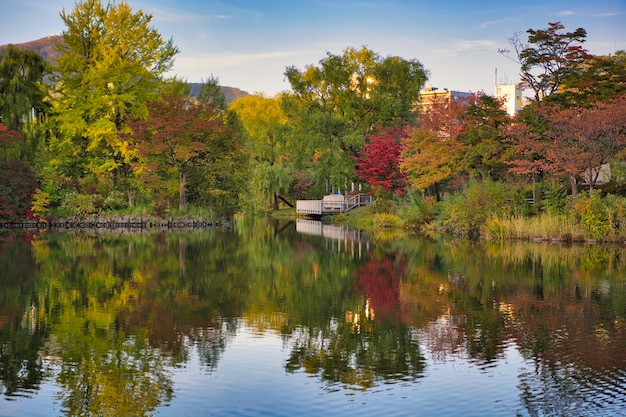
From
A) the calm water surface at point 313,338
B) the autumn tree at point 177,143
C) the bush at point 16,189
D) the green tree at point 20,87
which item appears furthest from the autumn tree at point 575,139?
the green tree at point 20,87

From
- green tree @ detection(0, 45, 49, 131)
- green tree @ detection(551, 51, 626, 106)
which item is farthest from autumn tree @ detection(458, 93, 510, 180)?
green tree @ detection(0, 45, 49, 131)

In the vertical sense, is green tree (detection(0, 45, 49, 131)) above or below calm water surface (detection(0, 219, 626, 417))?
above

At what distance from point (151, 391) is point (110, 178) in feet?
132

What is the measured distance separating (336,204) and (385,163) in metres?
8.95

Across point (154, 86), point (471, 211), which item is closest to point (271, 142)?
point (154, 86)

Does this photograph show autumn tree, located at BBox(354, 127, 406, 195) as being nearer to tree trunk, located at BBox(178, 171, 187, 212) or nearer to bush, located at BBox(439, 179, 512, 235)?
bush, located at BBox(439, 179, 512, 235)

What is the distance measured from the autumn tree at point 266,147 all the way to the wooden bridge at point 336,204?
15.9 ft

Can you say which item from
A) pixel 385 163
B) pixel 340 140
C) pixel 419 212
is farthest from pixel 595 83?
pixel 340 140

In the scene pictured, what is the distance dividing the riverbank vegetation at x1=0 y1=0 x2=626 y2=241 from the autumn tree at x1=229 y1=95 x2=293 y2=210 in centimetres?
29

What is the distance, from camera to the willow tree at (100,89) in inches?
1825

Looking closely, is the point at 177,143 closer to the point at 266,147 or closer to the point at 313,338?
the point at 266,147

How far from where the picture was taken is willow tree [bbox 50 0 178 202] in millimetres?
46344

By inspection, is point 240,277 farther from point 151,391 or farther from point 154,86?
point 154,86

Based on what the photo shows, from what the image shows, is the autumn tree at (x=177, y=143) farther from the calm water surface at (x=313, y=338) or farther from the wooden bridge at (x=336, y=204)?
the calm water surface at (x=313, y=338)
